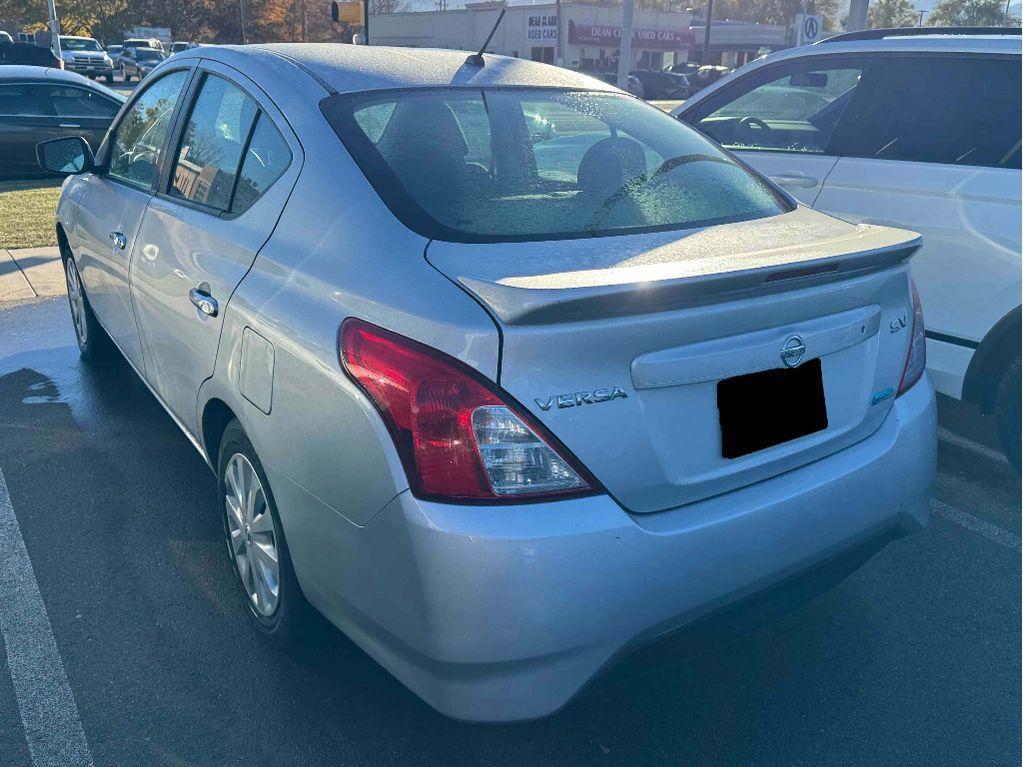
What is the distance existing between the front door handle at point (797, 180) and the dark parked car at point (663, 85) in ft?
136

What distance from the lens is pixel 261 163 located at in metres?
2.85

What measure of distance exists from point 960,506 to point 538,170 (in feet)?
7.73

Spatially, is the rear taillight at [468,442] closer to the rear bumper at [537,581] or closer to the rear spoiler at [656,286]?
the rear bumper at [537,581]

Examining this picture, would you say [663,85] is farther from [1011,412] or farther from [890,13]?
[1011,412]

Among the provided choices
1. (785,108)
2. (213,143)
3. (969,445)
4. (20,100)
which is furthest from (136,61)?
(969,445)

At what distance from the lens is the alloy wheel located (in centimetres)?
268

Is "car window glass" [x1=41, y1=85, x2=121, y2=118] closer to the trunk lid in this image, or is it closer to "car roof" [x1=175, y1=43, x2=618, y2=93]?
"car roof" [x1=175, y1=43, x2=618, y2=93]

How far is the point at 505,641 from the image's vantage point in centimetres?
195

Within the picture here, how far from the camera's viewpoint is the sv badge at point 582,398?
1.95 m

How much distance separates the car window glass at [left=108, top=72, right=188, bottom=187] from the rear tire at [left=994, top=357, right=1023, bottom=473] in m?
3.57

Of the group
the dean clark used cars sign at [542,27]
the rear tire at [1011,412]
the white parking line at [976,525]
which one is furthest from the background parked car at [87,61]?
the white parking line at [976,525]

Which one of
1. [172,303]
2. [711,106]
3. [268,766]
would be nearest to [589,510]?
[268,766]

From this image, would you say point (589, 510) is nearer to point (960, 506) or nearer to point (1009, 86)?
point (960, 506)

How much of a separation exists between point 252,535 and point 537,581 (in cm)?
120
